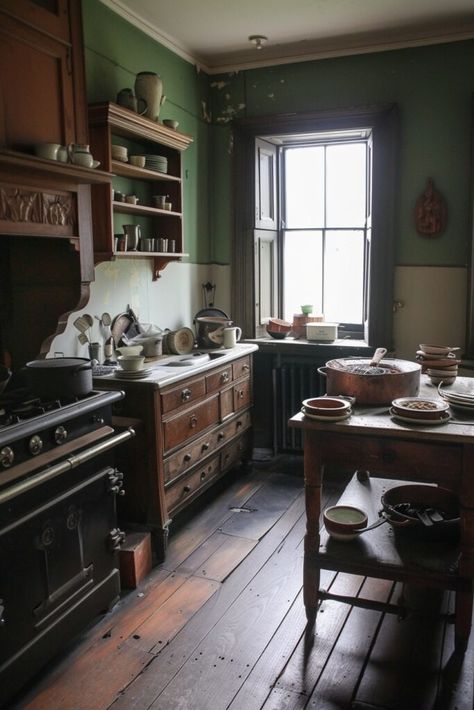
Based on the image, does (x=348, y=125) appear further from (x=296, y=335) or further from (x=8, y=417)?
(x=8, y=417)

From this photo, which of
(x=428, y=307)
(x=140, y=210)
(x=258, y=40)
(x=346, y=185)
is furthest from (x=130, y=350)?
(x=258, y=40)

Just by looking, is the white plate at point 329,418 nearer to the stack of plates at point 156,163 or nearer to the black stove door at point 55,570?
the black stove door at point 55,570

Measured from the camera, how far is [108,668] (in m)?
2.38

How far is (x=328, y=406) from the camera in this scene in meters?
2.56

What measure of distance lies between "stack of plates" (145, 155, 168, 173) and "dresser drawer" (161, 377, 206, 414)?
1.37 m

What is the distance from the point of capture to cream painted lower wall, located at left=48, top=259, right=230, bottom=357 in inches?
138

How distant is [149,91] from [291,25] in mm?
1223

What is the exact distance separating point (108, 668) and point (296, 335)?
10.1 ft

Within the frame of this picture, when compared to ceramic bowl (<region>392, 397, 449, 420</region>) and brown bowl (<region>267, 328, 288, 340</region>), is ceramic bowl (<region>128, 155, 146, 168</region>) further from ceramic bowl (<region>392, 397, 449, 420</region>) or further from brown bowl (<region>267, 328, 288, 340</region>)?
ceramic bowl (<region>392, 397, 449, 420</region>)

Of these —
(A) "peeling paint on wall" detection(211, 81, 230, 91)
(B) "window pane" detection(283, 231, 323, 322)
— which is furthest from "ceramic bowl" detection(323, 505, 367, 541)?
(A) "peeling paint on wall" detection(211, 81, 230, 91)

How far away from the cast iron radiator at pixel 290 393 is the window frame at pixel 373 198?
435 mm

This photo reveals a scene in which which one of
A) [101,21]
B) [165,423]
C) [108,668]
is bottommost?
[108,668]

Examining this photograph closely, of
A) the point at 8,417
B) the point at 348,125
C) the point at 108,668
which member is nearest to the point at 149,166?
the point at 348,125

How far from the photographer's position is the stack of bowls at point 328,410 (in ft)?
8.05
